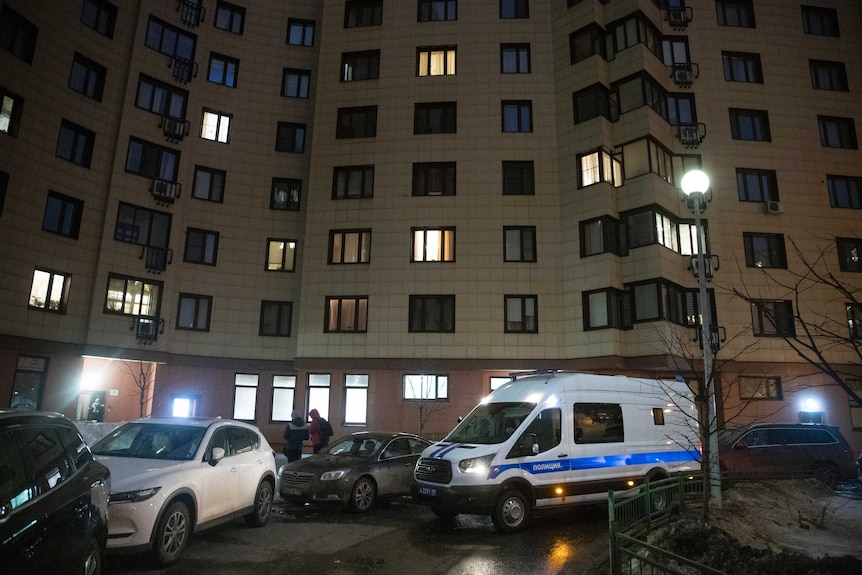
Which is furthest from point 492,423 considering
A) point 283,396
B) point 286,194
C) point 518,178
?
point 286,194

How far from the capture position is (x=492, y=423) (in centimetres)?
1158

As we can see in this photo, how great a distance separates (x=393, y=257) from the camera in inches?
965

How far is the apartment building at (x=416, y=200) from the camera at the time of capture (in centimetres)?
2195

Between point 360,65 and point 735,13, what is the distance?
61.6ft

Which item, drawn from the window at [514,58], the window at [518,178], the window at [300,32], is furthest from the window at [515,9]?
the window at [300,32]

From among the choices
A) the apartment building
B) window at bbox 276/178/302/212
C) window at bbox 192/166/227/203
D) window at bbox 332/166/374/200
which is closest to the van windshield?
the apartment building

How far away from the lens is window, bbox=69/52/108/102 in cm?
2261

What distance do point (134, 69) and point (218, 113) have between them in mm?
3887

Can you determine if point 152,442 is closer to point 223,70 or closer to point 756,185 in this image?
point 223,70

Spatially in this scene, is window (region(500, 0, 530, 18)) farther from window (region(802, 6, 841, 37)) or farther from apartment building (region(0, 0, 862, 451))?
window (region(802, 6, 841, 37))

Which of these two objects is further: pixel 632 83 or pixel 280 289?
pixel 280 289

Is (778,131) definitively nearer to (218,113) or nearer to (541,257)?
(541,257)

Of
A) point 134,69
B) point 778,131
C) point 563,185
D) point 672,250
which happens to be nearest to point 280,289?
point 134,69

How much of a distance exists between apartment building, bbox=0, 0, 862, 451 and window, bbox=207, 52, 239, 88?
10 centimetres
